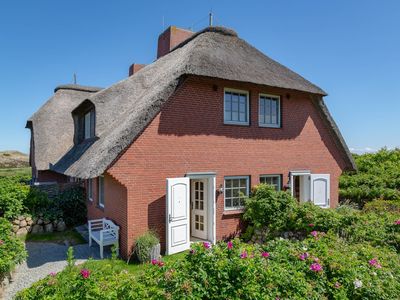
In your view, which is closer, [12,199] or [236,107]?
[236,107]

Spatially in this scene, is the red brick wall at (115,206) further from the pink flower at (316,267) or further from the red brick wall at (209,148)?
the pink flower at (316,267)

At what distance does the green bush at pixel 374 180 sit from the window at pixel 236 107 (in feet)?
31.5

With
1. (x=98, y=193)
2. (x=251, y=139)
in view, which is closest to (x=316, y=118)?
(x=251, y=139)

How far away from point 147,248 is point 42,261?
333 cm

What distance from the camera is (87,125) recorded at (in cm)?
1304

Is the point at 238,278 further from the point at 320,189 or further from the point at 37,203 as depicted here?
the point at 37,203

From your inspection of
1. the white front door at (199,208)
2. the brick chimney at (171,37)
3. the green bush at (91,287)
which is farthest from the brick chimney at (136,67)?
the green bush at (91,287)

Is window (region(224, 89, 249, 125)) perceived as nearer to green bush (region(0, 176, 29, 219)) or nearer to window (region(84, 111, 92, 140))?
window (region(84, 111, 92, 140))

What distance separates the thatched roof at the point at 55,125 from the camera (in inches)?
648

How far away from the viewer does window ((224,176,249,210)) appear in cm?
1062

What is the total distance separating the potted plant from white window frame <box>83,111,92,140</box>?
6.11 m

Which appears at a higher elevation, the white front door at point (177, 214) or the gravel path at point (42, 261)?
the white front door at point (177, 214)

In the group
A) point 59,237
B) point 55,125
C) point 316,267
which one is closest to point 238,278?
point 316,267

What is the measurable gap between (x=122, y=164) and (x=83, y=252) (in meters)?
3.40
